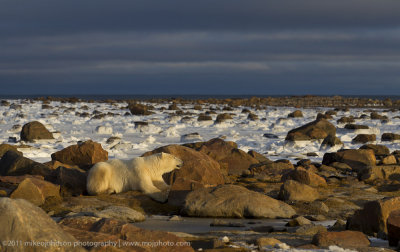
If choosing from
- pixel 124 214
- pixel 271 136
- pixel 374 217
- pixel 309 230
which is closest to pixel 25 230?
pixel 124 214

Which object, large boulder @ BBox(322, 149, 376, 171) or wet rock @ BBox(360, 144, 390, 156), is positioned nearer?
large boulder @ BBox(322, 149, 376, 171)

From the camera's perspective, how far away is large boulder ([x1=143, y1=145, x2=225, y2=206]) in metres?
10.2

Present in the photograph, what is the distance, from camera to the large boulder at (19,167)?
12.0m

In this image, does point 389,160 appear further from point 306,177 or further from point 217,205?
point 217,205

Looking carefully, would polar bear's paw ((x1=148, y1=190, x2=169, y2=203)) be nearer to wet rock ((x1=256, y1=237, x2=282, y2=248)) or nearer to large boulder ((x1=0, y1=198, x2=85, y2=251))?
wet rock ((x1=256, y1=237, x2=282, y2=248))

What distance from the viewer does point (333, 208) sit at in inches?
398

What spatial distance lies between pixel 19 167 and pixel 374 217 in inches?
331

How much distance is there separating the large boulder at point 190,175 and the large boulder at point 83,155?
221 centimetres

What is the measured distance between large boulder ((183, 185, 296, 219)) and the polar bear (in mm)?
1270

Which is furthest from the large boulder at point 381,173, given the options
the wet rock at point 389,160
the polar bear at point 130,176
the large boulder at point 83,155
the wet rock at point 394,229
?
the wet rock at point 394,229

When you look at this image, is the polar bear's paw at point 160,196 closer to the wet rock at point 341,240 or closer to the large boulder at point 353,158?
the wet rock at point 341,240

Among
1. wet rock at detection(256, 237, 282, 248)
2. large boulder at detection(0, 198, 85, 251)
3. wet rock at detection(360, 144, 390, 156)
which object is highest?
large boulder at detection(0, 198, 85, 251)

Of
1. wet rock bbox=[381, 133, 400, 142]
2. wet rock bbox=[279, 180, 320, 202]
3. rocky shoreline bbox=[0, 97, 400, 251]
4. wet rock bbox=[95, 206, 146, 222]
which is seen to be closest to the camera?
rocky shoreline bbox=[0, 97, 400, 251]

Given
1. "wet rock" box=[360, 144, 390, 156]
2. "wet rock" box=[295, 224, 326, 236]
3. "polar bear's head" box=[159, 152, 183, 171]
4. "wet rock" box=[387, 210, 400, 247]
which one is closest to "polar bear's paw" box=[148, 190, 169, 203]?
"polar bear's head" box=[159, 152, 183, 171]
